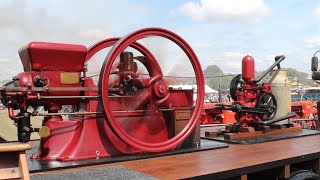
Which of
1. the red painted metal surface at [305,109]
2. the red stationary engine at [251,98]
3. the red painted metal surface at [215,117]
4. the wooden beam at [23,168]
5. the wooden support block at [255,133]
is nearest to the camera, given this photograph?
the wooden beam at [23,168]

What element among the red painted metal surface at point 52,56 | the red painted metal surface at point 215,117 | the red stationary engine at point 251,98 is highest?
the red painted metal surface at point 52,56

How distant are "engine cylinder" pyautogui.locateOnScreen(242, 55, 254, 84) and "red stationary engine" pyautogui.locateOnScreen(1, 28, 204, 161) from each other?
1.55 m

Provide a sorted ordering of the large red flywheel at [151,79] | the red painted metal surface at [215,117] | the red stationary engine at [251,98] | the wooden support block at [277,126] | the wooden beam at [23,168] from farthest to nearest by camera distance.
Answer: the red painted metal surface at [215,117], the wooden support block at [277,126], the red stationary engine at [251,98], the large red flywheel at [151,79], the wooden beam at [23,168]

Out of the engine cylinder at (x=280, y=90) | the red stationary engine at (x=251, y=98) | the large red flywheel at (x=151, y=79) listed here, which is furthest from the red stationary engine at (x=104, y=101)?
the engine cylinder at (x=280, y=90)

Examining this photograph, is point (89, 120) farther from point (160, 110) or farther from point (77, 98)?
point (160, 110)

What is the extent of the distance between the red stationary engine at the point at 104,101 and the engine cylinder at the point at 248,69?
155 cm

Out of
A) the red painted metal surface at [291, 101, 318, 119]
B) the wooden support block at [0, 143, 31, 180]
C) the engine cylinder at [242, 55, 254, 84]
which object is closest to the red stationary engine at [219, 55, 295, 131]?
the engine cylinder at [242, 55, 254, 84]

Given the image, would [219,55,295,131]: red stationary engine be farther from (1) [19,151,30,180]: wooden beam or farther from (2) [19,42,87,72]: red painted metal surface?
(1) [19,151,30,180]: wooden beam

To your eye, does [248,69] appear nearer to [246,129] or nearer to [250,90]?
[250,90]

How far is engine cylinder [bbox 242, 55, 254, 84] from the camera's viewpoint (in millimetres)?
5191

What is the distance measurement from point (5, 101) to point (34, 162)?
57 cm

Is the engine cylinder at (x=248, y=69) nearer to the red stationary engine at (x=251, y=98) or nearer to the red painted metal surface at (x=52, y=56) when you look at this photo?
the red stationary engine at (x=251, y=98)

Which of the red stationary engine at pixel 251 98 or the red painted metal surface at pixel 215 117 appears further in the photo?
the red painted metal surface at pixel 215 117

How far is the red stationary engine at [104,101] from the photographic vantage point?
10.0 feet
